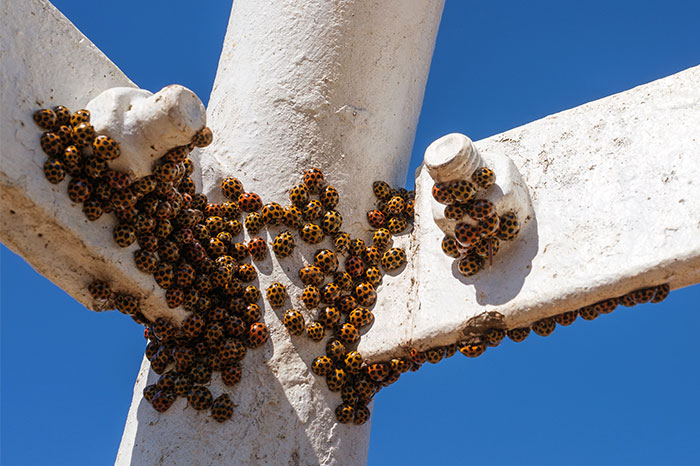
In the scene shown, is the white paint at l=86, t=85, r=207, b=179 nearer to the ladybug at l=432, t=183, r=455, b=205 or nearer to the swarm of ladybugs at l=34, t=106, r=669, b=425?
the swarm of ladybugs at l=34, t=106, r=669, b=425

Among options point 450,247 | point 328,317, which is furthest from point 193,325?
point 450,247

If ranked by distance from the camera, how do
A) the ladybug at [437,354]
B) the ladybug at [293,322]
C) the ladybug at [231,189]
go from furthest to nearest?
the ladybug at [231,189] → the ladybug at [293,322] → the ladybug at [437,354]

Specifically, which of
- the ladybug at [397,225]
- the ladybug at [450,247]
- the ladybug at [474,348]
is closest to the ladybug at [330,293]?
the ladybug at [397,225]

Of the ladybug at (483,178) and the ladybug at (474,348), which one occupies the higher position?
the ladybug at (483,178)

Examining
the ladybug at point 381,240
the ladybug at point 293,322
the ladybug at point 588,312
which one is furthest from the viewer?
the ladybug at point 381,240

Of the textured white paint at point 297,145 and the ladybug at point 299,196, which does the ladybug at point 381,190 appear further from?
the ladybug at point 299,196

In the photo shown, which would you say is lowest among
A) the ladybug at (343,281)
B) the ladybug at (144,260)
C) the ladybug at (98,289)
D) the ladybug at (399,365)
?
the ladybug at (98,289)

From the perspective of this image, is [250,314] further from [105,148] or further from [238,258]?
[105,148]
